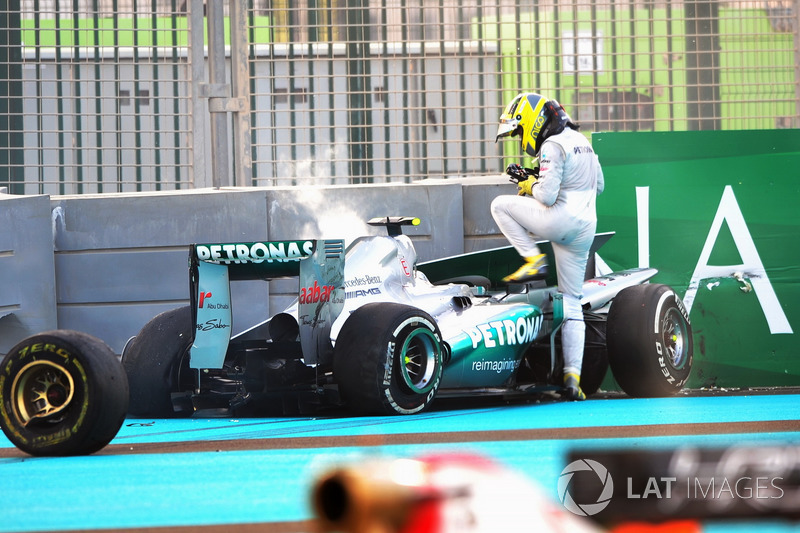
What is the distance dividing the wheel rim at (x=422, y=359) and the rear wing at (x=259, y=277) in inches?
17.1

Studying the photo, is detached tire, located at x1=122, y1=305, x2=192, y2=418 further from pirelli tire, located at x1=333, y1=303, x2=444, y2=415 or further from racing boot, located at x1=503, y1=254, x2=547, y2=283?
racing boot, located at x1=503, y1=254, x2=547, y2=283

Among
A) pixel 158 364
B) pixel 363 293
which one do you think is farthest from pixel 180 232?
pixel 363 293

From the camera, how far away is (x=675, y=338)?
25.3ft

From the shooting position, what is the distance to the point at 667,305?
7621 mm

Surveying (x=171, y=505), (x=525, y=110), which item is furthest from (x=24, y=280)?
(x=171, y=505)

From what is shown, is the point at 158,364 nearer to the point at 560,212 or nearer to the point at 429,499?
the point at 560,212

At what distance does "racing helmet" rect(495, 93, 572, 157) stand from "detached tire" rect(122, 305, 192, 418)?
2.41 m

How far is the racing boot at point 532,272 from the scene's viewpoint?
7500 mm

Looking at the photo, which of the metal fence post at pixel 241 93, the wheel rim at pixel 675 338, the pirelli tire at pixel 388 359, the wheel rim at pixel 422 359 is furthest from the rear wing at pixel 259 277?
the metal fence post at pixel 241 93

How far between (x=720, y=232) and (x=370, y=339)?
3308 mm

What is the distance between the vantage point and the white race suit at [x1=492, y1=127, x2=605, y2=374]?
7535 millimetres

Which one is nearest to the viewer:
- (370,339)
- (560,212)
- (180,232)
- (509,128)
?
(370,339)

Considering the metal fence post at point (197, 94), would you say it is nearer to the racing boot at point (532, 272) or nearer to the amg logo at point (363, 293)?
the amg logo at point (363, 293)

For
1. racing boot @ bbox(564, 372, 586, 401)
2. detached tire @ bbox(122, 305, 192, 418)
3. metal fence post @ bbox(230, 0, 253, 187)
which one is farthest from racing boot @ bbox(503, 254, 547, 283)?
metal fence post @ bbox(230, 0, 253, 187)
